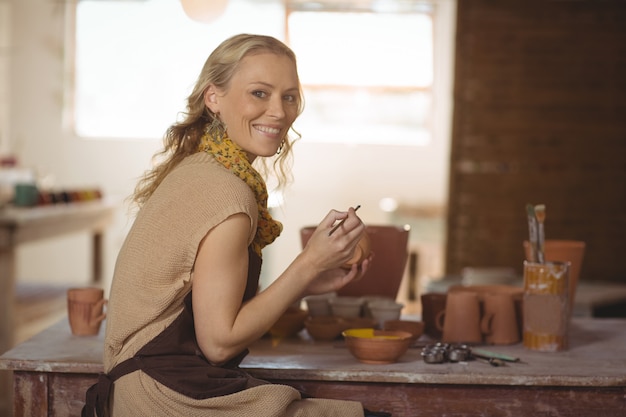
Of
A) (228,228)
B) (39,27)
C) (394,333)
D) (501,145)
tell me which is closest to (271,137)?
(228,228)

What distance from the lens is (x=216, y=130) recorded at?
73.9 inches

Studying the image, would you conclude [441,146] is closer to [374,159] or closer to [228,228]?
[374,159]

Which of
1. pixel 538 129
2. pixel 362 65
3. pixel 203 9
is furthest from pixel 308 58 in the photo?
pixel 538 129

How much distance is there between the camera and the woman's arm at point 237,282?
1684 mm

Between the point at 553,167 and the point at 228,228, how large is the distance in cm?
381

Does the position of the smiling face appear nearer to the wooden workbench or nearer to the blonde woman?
the blonde woman

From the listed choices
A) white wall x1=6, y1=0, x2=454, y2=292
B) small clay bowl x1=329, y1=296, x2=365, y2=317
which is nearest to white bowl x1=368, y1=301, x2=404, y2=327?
small clay bowl x1=329, y1=296, x2=365, y2=317

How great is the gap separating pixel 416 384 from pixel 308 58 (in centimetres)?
596

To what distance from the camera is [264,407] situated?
68.1 inches

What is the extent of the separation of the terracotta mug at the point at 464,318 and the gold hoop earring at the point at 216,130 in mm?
733

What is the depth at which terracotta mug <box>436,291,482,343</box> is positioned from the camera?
2.21 m

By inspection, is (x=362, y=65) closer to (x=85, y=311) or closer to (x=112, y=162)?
(x=112, y=162)

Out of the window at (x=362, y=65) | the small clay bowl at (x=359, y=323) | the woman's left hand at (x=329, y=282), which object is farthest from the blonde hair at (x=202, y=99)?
the window at (x=362, y=65)

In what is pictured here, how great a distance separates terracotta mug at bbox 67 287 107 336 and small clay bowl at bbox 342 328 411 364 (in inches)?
25.2
